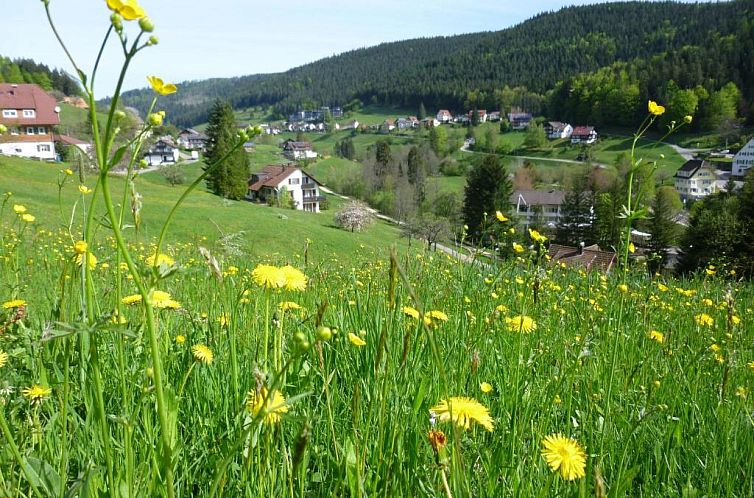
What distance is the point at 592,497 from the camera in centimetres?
139

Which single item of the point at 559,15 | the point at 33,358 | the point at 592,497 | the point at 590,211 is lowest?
the point at 590,211

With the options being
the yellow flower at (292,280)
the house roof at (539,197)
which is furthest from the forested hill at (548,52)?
the yellow flower at (292,280)

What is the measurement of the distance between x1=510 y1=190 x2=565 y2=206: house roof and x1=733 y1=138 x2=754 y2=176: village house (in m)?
30.4

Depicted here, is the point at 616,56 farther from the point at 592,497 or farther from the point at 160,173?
the point at 592,497

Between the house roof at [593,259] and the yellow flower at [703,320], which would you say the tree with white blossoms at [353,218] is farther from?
the yellow flower at [703,320]

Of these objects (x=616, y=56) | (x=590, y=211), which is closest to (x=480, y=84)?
(x=616, y=56)

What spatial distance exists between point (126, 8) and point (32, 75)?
109 metres

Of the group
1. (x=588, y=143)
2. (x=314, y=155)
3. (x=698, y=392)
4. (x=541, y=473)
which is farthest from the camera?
(x=314, y=155)

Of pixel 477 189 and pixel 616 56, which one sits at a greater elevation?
pixel 616 56

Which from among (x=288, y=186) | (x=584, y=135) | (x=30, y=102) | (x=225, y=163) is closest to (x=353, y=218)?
→ (x=225, y=163)

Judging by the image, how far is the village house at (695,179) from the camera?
6812 cm

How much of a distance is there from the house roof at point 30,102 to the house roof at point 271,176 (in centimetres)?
2278

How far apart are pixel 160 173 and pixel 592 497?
69.1 metres

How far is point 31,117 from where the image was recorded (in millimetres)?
50656
